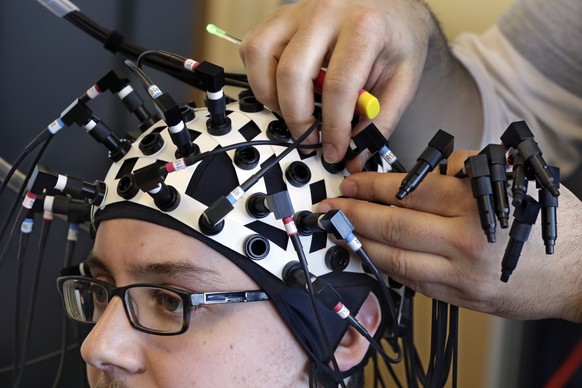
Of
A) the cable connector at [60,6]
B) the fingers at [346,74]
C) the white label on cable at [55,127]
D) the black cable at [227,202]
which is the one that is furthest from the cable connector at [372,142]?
the cable connector at [60,6]

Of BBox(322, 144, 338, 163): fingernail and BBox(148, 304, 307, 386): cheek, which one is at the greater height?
BBox(322, 144, 338, 163): fingernail

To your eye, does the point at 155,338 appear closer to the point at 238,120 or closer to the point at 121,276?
the point at 121,276

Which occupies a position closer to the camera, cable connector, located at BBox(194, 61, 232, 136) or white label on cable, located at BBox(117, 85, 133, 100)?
cable connector, located at BBox(194, 61, 232, 136)

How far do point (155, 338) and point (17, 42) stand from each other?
0.79 m

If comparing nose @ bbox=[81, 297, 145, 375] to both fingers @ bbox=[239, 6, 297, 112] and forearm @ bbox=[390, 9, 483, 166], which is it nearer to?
fingers @ bbox=[239, 6, 297, 112]

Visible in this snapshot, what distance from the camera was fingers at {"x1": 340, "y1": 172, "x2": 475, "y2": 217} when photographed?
0.98 meters

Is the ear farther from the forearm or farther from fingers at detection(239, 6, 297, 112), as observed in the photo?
the forearm

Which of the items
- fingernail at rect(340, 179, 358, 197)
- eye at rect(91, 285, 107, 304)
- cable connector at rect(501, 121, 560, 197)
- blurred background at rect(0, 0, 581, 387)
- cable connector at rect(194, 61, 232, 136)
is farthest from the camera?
blurred background at rect(0, 0, 581, 387)

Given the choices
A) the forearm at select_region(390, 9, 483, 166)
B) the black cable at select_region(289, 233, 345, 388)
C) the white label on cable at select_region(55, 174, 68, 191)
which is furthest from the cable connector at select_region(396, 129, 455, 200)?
the forearm at select_region(390, 9, 483, 166)

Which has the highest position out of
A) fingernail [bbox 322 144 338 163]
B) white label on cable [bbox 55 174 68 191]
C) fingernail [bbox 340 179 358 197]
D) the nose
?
fingernail [bbox 322 144 338 163]

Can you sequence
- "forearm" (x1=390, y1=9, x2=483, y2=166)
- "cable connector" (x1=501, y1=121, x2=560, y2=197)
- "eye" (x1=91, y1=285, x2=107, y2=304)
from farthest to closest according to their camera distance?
"forearm" (x1=390, y1=9, x2=483, y2=166)
"eye" (x1=91, y1=285, x2=107, y2=304)
"cable connector" (x1=501, y1=121, x2=560, y2=197)

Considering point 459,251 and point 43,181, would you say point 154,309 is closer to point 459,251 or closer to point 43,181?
point 43,181

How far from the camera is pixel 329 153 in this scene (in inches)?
41.9

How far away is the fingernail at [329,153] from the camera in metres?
1.06
